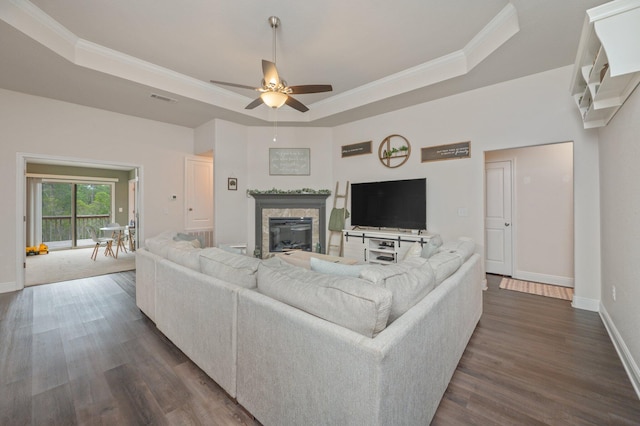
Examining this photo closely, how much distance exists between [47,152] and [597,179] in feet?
24.4

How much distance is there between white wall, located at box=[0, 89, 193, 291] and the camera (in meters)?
3.83

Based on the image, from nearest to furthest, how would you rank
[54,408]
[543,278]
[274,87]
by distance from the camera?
1. [54,408]
2. [274,87]
3. [543,278]

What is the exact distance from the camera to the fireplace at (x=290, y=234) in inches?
223

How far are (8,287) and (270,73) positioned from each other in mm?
4824

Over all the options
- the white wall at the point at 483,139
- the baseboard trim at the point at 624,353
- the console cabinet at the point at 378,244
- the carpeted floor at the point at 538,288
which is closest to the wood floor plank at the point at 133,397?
the baseboard trim at the point at 624,353

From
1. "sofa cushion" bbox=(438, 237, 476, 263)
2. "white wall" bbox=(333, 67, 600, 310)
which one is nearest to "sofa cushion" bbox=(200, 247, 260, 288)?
"sofa cushion" bbox=(438, 237, 476, 263)

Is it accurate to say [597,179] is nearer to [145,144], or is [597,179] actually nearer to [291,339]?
[291,339]

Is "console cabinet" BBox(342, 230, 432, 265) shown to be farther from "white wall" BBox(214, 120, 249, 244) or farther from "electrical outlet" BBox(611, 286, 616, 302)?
"white wall" BBox(214, 120, 249, 244)

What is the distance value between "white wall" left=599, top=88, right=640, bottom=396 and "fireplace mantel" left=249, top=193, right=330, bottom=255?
4.02 meters

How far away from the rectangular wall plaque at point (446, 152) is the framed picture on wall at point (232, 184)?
11.8ft

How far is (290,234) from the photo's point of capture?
5770 millimetres

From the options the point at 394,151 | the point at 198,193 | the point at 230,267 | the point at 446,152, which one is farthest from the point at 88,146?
the point at 446,152

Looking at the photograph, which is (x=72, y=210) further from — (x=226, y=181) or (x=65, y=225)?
(x=226, y=181)

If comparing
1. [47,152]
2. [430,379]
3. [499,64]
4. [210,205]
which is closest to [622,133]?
[499,64]
